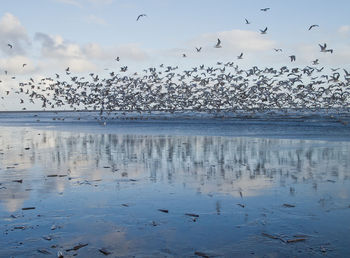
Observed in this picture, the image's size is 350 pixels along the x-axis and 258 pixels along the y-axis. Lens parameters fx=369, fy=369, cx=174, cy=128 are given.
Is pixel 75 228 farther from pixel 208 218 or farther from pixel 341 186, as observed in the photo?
pixel 341 186

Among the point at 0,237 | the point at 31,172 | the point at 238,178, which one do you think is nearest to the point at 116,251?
the point at 0,237

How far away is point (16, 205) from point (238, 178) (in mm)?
7112

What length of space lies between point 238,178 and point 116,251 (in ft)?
22.9

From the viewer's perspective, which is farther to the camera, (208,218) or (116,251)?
(208,218)

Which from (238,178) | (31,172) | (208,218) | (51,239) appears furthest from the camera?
(31,172)

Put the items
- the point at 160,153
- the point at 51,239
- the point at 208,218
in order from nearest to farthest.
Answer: the point at 51,239
the point at 208,218
the point at 160,153

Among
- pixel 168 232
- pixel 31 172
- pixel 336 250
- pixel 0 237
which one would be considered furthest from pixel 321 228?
pixel 31 172

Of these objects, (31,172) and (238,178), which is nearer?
(238,178)

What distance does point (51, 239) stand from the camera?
7.19 metres

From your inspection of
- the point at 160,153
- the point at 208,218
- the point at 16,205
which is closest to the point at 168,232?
the point at 208,218

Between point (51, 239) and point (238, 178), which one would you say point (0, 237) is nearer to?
point (51, 239)

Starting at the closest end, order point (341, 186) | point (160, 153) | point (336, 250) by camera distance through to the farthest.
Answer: point (336, 250)
point (341, 186)
point (160, 153)

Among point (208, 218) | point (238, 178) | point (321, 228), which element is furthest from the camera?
point (238, 178)

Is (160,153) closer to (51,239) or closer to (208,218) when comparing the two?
(208,218)
